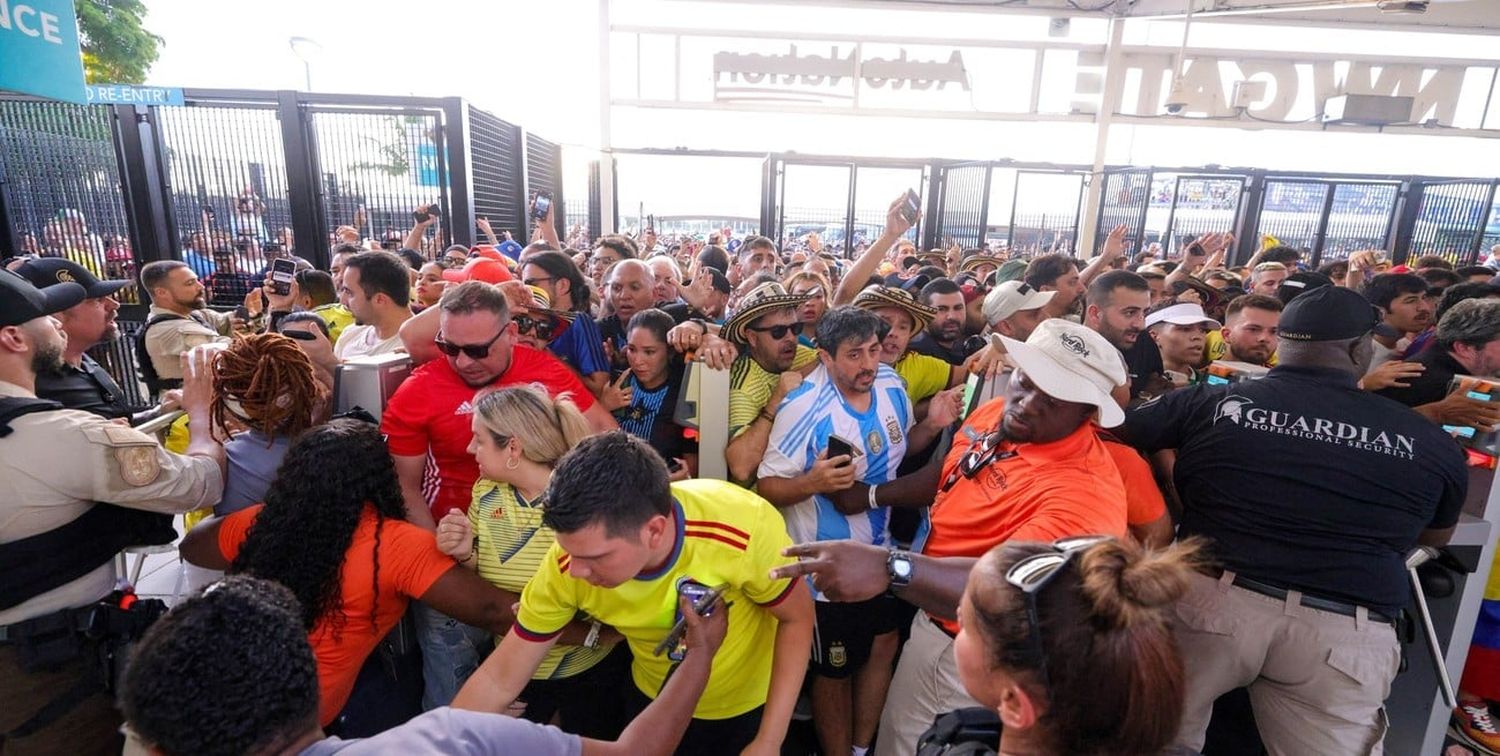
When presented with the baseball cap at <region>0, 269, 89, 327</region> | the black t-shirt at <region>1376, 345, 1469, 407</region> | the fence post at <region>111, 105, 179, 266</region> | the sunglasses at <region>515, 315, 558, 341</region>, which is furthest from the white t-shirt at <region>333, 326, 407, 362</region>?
the black t-shirt at <region>1376, 345, 1469, 407</region>

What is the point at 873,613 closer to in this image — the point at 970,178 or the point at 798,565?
the point at 798,565

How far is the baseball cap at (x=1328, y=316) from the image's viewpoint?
231 centimetres

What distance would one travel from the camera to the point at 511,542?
A: 2188mm

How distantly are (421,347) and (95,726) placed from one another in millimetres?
1702

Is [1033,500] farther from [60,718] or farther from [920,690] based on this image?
[60,718]

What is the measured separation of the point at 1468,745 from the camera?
3.04 m

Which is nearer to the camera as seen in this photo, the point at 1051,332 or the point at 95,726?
the point at 95,726

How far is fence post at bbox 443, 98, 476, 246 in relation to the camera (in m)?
5.53

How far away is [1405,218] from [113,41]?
2318cm

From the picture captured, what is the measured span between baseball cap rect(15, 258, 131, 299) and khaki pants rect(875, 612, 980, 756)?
4.15m

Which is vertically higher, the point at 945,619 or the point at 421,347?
the point at 421,347

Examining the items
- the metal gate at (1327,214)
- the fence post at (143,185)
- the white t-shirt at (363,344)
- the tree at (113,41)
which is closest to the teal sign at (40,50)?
the white t-shirt at (363,344)

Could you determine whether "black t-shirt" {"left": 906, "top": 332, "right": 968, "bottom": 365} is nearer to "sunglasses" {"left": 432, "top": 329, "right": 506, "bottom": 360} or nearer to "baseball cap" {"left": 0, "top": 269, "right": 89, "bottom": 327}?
"sunglasses" {"left": 432, "top": 329, "right": 506, "bottom": 360}

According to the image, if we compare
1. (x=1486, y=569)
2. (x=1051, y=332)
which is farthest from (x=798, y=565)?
(x=1486, y=569)
